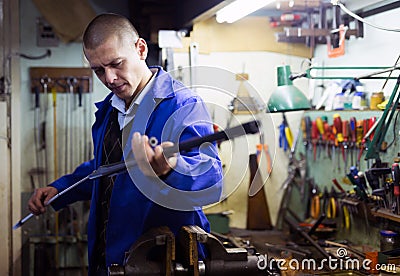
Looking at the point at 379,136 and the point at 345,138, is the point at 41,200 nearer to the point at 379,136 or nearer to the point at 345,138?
the point at 379,136

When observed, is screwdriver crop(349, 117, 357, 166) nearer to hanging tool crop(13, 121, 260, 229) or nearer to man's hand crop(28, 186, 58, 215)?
man's hand crop(28, 186, 58, 215)

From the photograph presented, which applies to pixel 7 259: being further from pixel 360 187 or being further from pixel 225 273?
pixel 225 273

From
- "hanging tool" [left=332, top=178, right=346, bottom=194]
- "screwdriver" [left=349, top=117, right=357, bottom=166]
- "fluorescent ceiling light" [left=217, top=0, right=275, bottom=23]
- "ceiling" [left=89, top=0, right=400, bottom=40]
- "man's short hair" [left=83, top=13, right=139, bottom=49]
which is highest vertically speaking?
"ceiling" [left=89, top=0, right=400, bottom=40]

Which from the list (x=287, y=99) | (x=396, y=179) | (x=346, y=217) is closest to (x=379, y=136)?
(x=396, y=179)

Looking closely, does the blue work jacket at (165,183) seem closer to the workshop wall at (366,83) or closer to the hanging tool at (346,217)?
the workshop wall at (366,83)

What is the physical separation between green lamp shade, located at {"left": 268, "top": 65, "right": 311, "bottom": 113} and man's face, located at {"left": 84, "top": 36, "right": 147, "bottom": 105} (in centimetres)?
116

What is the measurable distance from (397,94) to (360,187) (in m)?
0.53

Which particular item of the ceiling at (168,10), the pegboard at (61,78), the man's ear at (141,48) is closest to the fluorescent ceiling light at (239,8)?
the ceiling at (168,10)

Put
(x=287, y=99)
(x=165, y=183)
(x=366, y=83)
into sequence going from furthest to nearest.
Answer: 1. (x=366, y=83)
2. (x=287, y=99)
3. (x=165, y=183)

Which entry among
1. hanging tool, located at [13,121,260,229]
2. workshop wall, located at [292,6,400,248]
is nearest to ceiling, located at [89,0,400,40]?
workshop wall, located at [292,6,400,248]

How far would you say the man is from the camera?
1920 millimetres

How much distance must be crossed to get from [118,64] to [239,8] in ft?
3.52

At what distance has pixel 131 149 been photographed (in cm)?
191

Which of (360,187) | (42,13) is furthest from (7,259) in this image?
(360,187)
